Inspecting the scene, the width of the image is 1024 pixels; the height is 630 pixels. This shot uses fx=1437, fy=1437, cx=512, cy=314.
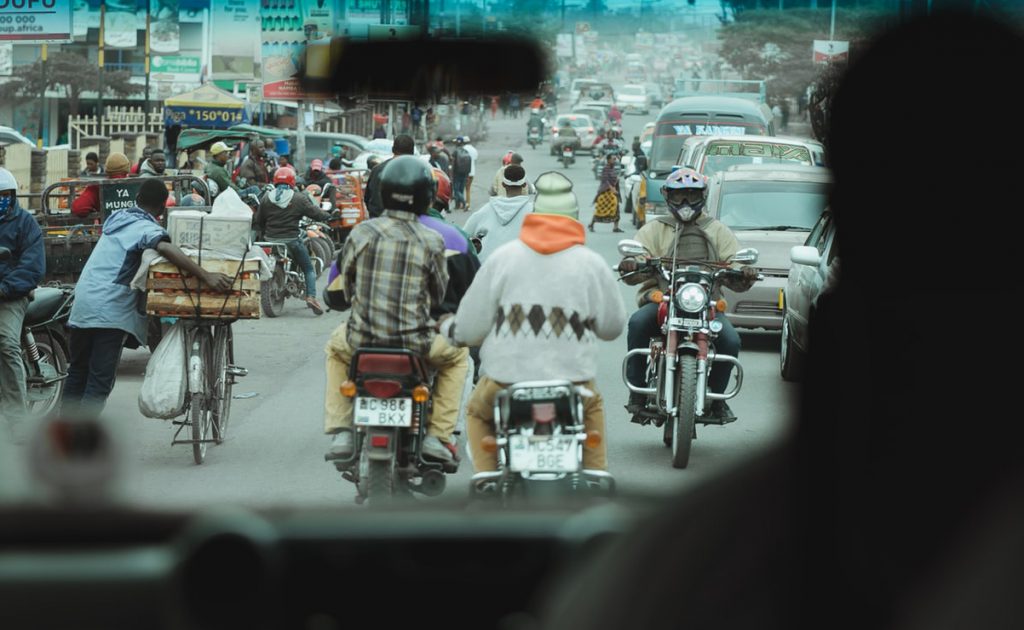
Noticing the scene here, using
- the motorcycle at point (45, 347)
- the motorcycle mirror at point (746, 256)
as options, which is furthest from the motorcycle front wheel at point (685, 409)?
the motorcycle at point (45, 347)

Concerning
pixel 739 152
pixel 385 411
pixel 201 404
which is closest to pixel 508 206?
pixel 201 404

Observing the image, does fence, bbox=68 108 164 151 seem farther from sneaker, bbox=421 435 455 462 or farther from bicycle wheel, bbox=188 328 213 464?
sneaker, bbox=421 435 455 462

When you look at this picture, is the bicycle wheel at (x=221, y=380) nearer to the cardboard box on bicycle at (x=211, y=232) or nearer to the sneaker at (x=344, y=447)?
the cardboard box on bicycle at (x=211, y=232)

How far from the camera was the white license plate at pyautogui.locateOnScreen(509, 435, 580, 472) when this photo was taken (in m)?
5.15

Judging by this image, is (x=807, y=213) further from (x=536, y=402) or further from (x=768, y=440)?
(x=768, y=440)

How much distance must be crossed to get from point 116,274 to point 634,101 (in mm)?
59853

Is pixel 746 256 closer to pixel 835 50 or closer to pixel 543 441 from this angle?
pixel 543 441

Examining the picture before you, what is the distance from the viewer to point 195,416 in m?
8.50

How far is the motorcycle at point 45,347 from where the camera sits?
9500mm

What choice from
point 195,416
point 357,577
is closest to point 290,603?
point 357,577

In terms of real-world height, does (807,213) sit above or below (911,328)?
below

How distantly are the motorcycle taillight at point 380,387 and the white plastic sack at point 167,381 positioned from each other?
272cm

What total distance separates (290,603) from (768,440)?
14.5 inches

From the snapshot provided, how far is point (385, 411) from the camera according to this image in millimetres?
5988
